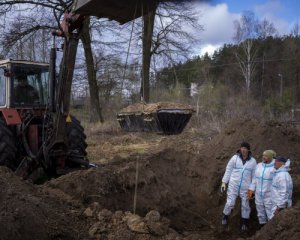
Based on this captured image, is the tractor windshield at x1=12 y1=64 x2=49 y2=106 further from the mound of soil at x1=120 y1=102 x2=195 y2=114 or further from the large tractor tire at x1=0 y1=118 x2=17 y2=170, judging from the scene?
the mound of soil at x1=120 y1=102 x2=195 y2=114

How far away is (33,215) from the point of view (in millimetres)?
5398


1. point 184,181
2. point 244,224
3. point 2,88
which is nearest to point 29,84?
point 2,88

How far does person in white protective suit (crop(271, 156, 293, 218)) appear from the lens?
22.2 feet

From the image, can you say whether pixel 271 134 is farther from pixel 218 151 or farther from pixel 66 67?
pixel 66 67

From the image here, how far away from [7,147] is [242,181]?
4.31 meters

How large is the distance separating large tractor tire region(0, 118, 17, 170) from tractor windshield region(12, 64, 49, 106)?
65cm

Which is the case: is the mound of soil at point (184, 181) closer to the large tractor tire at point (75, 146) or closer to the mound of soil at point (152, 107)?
the large tractor tire at point (75, 146)

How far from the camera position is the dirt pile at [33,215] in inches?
198

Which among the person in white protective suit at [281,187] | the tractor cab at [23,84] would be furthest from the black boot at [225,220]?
the tractor cab at [23,84]

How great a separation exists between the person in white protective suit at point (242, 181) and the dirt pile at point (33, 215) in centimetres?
266

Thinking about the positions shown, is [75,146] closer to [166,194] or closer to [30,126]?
[30,126]

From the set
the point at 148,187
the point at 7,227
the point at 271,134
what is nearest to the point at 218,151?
the point at 271,134

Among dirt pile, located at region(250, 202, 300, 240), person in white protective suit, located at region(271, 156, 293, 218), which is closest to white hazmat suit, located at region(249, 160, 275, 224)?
person in white protective suit, located at region(271, 156, 293, 218)

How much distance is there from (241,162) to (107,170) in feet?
7.44
